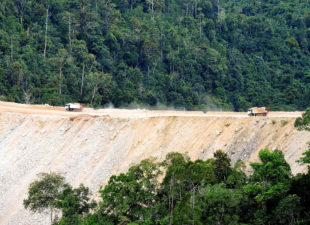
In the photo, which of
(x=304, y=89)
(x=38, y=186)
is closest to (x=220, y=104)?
(x=304, y=89)

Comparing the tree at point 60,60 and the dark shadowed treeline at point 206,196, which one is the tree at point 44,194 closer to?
the dark shadowed treeline at point 206,196

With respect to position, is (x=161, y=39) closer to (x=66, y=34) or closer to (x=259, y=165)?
(x=66, y=34)

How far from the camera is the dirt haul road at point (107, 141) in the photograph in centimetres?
3809

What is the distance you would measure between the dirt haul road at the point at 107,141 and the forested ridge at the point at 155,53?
20.1 m

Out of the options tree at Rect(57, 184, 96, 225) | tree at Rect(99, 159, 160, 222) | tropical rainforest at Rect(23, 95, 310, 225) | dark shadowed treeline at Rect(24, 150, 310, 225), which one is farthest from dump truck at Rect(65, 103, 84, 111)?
tree at Rect(99, 159, 160, 222)

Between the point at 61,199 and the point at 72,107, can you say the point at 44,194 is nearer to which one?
the point at 61,199

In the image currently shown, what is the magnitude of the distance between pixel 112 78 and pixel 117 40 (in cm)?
939

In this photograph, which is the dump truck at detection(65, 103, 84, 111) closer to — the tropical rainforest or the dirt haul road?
the dirt haul road

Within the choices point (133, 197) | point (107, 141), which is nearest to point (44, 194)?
point (133, 197)

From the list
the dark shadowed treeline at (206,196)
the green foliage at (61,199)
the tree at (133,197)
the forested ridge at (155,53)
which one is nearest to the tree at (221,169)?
the dark shadowed treeline at (206,196)

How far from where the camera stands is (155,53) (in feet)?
291

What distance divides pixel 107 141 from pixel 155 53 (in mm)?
43533

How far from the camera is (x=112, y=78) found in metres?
82.0

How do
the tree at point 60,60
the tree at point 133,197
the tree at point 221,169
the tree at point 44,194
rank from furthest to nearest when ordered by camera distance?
the tree at point 60,60, the tree at point 44,194, the tree at point 221,169, the tree at point 133,197
